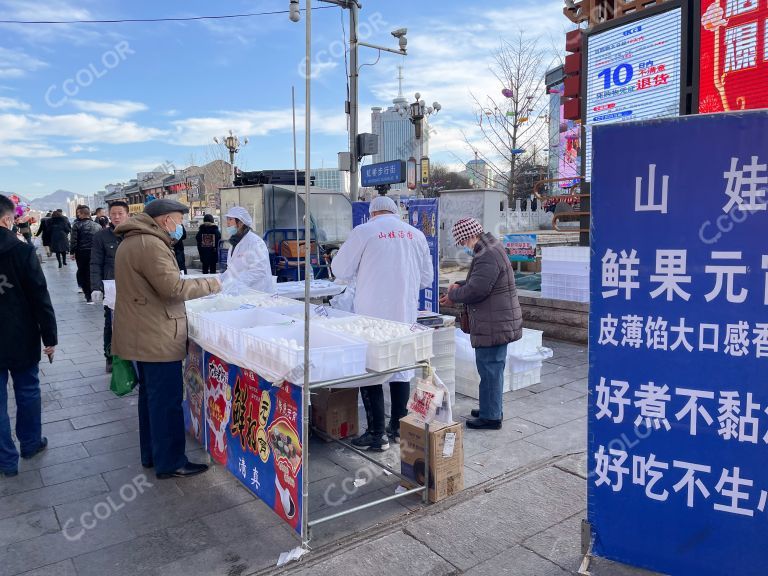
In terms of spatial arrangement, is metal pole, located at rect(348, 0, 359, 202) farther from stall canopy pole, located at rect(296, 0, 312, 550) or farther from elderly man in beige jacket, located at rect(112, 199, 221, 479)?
stall canopy pole, located at rect(296, 0, 312, 550)

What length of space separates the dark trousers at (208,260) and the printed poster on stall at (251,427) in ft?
32.6

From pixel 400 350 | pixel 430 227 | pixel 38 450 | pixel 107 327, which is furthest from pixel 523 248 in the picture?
pixel 38 450

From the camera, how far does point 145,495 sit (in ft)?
11.7

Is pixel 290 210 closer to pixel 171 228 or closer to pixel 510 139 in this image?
pixel 510 139

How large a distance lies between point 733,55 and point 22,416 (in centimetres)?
936

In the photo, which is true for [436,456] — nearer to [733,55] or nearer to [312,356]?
[312,356]

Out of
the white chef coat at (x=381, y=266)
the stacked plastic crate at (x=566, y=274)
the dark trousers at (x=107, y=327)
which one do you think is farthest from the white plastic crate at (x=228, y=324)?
the stacked plastic crate at (x=566, y=274)

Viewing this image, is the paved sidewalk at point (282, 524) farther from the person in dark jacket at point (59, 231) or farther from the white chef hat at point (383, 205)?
the person in dark jacket at point (59, 231)

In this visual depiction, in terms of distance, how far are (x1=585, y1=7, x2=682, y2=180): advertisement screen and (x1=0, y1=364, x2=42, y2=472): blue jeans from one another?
802 cm

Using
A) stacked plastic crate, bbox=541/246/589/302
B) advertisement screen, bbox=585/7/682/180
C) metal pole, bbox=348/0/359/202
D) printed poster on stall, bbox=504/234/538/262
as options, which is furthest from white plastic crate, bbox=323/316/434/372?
printed poster on stall, bbox=504/234/538/262

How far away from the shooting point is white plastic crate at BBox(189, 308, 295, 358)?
335 cm

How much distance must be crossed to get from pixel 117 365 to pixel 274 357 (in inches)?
64.4

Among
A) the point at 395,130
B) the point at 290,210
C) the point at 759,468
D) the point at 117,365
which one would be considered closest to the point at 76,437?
the point at 117,365

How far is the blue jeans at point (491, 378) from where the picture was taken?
173 inches
